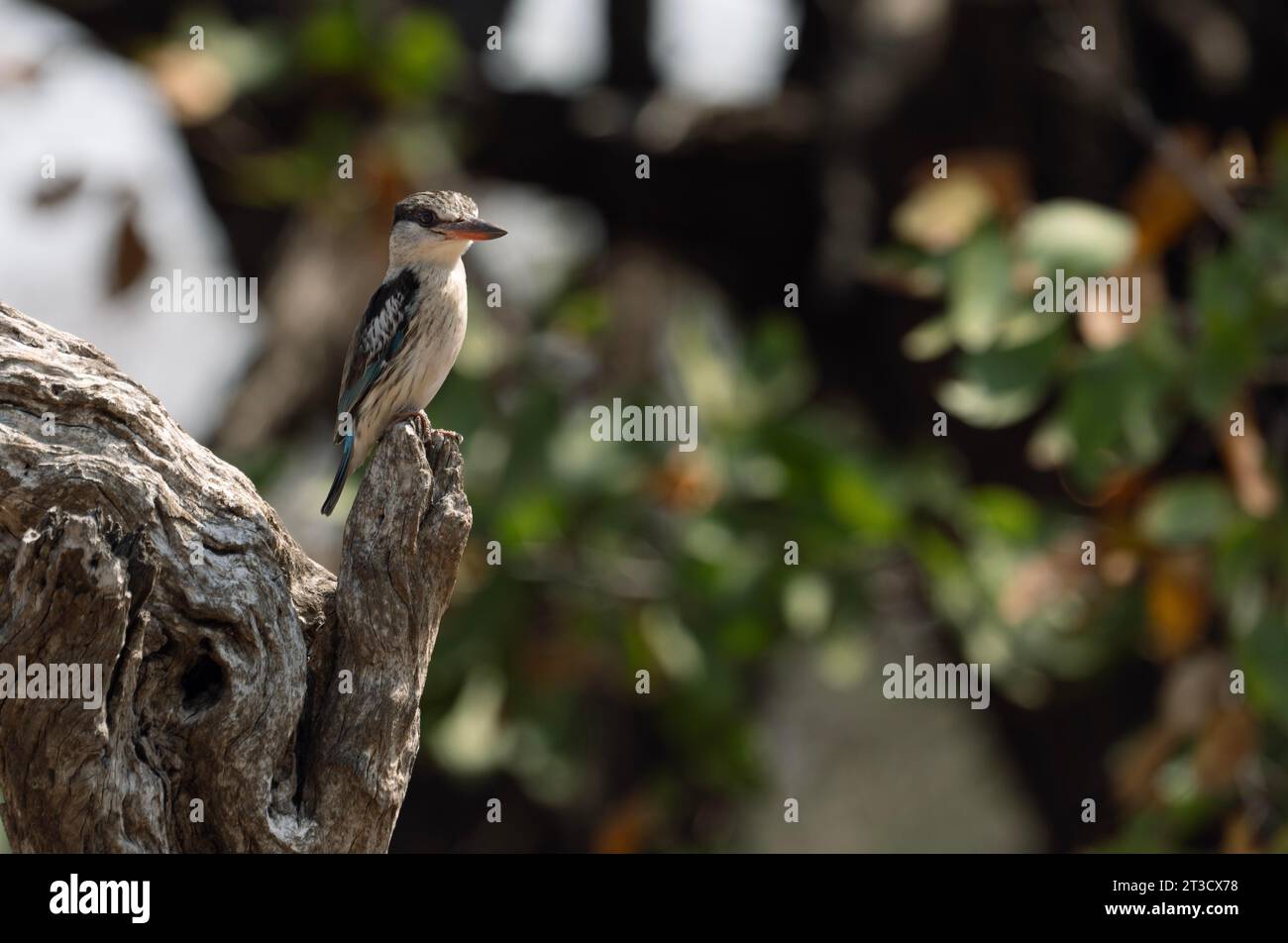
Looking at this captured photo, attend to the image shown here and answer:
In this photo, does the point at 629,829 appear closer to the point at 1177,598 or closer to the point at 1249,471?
the point at 1177,598

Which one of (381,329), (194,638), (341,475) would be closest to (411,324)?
(381,329)

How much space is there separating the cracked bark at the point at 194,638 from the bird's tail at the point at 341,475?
3.26 ft

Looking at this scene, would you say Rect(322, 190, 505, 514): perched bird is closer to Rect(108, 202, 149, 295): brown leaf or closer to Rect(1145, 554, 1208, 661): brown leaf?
Rect(108, 202, 149, 295): brown leaf

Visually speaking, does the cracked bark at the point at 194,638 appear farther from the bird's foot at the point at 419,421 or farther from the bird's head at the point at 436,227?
the bird's head at the point at 436,227

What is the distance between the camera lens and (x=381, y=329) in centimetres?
449

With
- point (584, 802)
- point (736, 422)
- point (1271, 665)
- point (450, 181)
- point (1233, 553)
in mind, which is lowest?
point (584, 802)

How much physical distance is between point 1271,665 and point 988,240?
1863mm

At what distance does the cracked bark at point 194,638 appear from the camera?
119 inches

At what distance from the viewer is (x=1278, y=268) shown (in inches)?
233

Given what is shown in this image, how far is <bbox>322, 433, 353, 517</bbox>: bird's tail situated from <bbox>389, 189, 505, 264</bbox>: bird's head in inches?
22.7

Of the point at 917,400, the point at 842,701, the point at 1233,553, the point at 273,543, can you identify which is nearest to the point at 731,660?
the point at 917,400

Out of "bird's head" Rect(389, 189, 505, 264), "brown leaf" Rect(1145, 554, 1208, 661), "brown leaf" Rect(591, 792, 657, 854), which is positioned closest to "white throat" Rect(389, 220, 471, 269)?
"bird's head" Rect(389, 189, 505, 264)

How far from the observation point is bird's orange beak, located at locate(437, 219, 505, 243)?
421 cm

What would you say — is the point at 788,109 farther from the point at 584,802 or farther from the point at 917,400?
the point at 584,802
